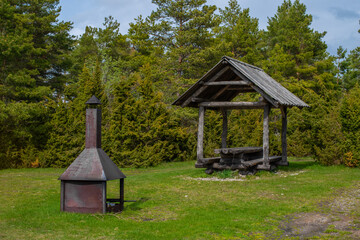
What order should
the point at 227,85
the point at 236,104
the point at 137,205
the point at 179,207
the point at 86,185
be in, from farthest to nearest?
the point at 227,85
the point at 236,104
the point at 137,205
the point at 179,207
the point at 86,185

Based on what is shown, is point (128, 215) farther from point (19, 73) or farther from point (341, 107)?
point (19, 73)

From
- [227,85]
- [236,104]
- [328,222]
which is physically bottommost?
[328,222]

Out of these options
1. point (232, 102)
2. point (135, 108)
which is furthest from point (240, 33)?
point (232, 102)

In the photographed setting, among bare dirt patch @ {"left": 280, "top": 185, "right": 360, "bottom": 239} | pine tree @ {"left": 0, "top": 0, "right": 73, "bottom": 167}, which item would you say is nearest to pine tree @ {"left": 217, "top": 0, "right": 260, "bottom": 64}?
pine tree @ {"left": 0, "top": 0, "right": 73, "bottom": 167}

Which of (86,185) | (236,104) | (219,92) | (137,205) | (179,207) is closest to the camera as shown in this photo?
(86,185)

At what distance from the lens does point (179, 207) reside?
30.3ft

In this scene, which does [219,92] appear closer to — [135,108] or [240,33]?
[135,108]

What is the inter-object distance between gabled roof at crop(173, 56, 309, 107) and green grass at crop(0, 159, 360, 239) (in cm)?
305

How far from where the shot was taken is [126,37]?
4206cm

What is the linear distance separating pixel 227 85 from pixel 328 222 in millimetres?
8801

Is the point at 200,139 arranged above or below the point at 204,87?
below

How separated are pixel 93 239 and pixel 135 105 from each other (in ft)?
48.0

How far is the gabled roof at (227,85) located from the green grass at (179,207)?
3045 millimetres

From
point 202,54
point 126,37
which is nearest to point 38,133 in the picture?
point 202,54
